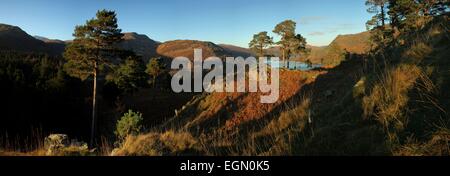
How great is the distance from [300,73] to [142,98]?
85.9ft

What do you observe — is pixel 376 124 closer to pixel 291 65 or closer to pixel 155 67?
pixel 291 65

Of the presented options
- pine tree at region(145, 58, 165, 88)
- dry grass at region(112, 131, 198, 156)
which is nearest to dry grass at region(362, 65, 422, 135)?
dry grass at region(112, 131, 198, 156)

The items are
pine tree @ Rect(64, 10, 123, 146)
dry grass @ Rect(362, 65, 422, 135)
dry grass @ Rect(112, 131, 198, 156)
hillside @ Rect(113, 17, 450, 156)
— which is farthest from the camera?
pine tree @ Rect(64, 10, 123, 146)

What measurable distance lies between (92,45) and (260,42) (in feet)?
87.9

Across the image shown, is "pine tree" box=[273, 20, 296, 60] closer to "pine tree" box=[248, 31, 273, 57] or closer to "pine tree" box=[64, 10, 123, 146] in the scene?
"pine tree" box=[248, 31, 273, 57]

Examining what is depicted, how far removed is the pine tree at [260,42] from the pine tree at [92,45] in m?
24.4

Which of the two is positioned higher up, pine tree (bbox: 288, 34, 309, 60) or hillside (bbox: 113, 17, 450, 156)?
pine tree (bbox: 288, 34, 309, 60)

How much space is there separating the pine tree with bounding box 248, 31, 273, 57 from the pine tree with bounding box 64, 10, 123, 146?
24.4m

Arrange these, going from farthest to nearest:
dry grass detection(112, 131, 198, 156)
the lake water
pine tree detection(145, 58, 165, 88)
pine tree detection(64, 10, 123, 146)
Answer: pine tree detection(145, 58, 165, 88), the lake water, pine tree detection(64, 10, 123, 146), dry grass detection(112, 131, 198, 156)

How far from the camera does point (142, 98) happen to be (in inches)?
1868

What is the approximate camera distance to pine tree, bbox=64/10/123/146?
93.1 feet

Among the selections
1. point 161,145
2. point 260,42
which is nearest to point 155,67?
point 260,42
